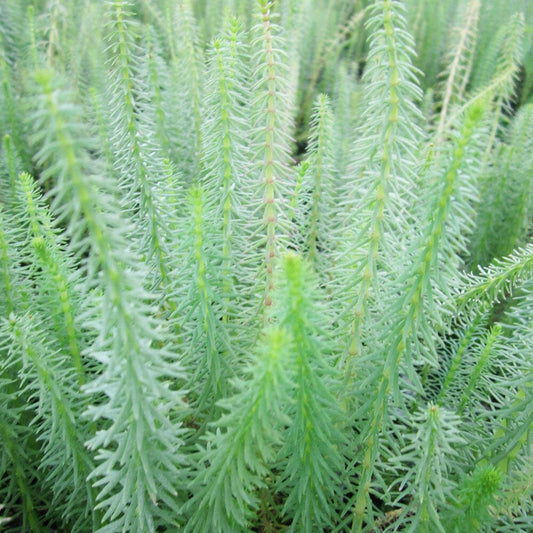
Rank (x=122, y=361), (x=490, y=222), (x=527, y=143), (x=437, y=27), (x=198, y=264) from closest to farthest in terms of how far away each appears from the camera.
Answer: (x=122, y=361)
(x=198, y=264)
(x=490, y=222)
(x=527, y=143)
(x=437, y=27)

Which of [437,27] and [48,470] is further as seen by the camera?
[437,27]

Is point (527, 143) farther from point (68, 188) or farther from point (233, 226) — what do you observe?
point (68, 188)

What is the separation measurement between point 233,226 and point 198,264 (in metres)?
0.15

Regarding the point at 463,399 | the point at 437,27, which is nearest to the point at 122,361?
the point at 463,399

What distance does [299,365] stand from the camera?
2.21 ft

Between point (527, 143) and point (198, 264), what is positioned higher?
point (198, 264)

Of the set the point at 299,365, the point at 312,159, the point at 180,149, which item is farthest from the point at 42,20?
the point at 299,365

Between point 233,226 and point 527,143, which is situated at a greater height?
point 233,226

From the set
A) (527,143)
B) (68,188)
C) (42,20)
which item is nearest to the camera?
(68,188)

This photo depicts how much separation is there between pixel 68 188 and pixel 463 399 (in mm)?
775

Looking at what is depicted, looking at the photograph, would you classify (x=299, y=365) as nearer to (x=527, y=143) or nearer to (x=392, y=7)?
(x=392, y=7)

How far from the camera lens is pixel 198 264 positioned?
799 mm

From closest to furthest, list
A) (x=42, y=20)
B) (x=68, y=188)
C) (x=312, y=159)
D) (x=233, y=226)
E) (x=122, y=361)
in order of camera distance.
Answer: (x=68, y=188) → (x=122, y=361) → (x=233, y=226) → (x=312, y=159) → (x=42, y=20)

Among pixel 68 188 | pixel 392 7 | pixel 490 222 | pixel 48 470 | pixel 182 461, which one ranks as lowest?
pixel 48 470
